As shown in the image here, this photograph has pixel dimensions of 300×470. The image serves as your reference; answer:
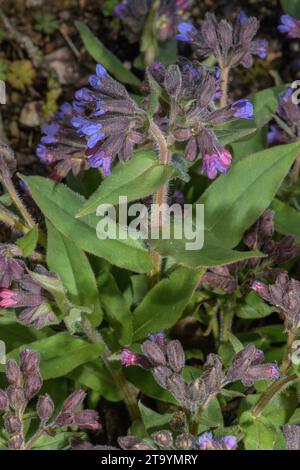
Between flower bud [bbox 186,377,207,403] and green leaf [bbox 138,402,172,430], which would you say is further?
green leaf [bbox 138,402,172,430]

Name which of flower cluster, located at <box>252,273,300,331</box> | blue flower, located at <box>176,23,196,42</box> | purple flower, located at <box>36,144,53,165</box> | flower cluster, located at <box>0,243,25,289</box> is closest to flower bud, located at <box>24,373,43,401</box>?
flower cluster, located at <box>0,243,25,289</box>

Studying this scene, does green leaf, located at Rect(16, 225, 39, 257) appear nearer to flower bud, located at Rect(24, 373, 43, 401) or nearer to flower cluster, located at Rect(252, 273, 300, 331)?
flower bud, located at Rect(24, 373, 43, 401)

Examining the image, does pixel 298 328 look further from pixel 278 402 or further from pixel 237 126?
pixel 237 126

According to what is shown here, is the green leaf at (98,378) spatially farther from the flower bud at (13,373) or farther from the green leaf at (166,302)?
the flower bud at (13,373)

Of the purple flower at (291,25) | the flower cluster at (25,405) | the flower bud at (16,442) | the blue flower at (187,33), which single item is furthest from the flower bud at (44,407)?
the purple flower at (291,25)
